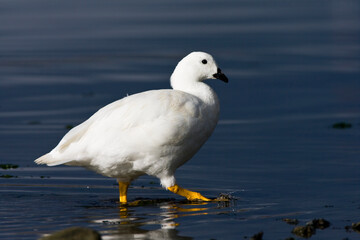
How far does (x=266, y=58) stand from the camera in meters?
20.8

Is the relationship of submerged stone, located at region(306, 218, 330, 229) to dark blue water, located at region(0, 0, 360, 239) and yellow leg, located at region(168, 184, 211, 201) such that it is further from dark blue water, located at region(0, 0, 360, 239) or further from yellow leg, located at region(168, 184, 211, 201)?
yellow leg, located at region(168, 184, 211, 201)

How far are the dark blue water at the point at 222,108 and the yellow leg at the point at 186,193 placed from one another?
128 millimetres

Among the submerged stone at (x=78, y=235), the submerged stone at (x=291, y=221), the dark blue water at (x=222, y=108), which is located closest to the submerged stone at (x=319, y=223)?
the dark blue water at (x=222, y=108)

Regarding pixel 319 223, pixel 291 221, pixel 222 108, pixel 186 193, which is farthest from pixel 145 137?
pixel 222 108

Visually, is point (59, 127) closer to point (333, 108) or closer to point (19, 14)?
point (333, 108)

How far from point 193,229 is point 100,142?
2.03 metres

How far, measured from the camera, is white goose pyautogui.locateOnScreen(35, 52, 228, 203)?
35.3 ft

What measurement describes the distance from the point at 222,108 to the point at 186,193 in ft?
16.8

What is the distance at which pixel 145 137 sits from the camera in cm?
1074

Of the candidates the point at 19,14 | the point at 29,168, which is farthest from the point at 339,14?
the point at 29,168

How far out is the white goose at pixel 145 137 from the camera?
423 inches

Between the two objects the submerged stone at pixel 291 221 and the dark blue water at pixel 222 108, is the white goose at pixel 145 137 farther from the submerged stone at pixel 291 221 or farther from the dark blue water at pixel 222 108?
the submerged stone at pixel 291 221

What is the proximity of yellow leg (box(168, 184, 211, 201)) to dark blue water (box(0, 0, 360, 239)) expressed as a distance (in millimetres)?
128

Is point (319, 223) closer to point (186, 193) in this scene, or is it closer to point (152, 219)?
point (152, 219)
